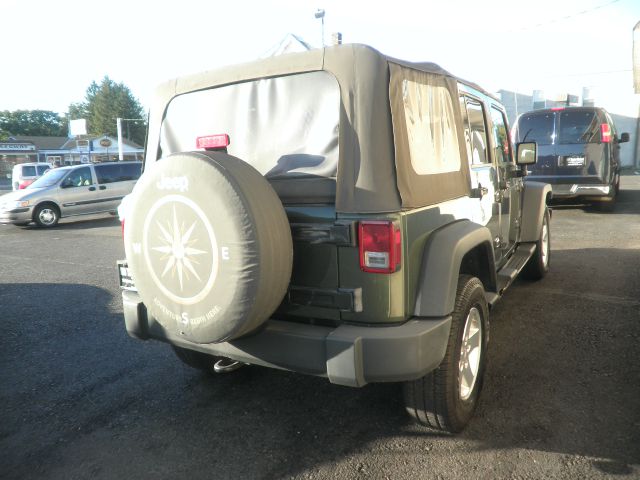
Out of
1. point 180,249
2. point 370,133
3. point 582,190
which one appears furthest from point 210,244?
point 582,190

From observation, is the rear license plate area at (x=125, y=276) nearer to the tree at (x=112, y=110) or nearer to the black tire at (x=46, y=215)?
the black tire at (x=46, y=215)

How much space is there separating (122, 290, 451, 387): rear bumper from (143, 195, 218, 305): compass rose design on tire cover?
1.38 feet

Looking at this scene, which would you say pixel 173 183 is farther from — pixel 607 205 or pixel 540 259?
pixel 607 205

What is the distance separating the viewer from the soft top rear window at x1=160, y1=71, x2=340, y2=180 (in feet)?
8.71

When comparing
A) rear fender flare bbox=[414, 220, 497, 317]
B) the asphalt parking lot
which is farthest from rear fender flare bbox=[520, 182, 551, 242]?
rear fender flare bbox=[414, 220, 497, 317]

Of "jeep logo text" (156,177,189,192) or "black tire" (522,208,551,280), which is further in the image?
"black tire" (522,208,551,280)

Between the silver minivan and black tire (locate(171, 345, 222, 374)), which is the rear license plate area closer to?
black tire (locate(171, 345, 222, 374))

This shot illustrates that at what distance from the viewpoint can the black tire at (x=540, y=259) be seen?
5.54 m

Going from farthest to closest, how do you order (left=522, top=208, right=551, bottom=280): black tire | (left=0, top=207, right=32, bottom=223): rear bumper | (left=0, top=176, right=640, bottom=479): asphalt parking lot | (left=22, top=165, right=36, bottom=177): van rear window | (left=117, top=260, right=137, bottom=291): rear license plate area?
(left=22, top=165, right=36, bottom=177): van rear window → (left=0, top=207, right=32, bottom=223): rear bumper → (left=522, top=208, right=551, bottom=280): black tire → (left=117, top=260, right=137, bottom=291): rear license plate area → (left=0, top=176, right=640, bottom=479): asphalt parking lot

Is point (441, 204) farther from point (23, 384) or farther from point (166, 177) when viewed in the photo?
point (23, 384)

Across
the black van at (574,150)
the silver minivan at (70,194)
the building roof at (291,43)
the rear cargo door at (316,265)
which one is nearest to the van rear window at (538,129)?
the black van at (574,150)

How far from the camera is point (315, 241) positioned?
2.50 m

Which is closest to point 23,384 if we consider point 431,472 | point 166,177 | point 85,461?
point 85,461

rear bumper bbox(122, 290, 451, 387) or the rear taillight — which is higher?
the rear taillight
